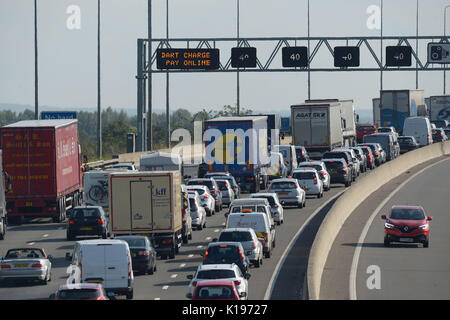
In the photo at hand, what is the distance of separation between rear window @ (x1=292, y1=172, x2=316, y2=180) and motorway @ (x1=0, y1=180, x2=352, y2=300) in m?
3.43

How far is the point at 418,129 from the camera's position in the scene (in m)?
91.8

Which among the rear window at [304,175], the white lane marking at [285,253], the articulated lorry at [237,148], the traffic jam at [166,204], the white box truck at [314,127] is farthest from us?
the white box truck at [314,127]

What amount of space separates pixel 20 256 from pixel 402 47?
49151mm

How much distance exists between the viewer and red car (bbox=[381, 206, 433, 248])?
42531 millimetres

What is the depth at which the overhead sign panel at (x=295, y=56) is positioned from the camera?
254 ft

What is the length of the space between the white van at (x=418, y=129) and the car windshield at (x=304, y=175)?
1388 inches

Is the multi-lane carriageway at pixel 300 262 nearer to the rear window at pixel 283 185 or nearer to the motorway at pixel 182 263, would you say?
the motorway at pixel 182 263

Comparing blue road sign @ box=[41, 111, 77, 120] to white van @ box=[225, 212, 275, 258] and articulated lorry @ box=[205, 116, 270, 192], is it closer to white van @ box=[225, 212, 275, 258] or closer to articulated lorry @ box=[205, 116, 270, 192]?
articulated lorry @ box=[205, 116, 270, 192]

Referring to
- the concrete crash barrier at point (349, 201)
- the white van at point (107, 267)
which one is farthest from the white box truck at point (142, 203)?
the white van at point (107, 267)

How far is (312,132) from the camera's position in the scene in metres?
72.7

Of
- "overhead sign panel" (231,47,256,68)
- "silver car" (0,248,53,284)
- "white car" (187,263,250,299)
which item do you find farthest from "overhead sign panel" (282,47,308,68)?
"white car" (187,263,250,299)

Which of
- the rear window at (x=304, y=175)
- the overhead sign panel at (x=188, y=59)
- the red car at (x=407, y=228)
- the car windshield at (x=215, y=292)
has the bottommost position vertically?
the red car at (x=407, y=228)

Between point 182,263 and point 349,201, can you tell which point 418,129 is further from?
point 182,263
